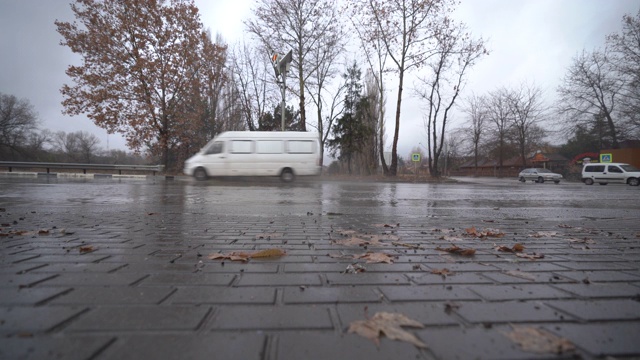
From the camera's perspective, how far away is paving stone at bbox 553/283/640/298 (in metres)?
1.88

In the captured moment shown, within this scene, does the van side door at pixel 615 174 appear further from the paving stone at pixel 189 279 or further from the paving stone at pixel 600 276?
the paving stone at pixel 189 279

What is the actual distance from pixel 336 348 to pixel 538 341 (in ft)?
2.89

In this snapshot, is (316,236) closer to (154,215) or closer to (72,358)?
(72,358)

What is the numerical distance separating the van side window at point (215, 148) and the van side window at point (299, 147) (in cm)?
344

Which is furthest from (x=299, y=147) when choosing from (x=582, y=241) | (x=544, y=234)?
(x=582, y=241)

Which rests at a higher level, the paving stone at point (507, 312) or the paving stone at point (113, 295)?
the paving stone at point (113, 295)

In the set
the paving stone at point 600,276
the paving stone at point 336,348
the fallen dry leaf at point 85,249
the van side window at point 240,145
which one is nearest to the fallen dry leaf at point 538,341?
the paving stone at point 336,348

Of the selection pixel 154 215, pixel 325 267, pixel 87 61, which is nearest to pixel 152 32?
pixel 87 61

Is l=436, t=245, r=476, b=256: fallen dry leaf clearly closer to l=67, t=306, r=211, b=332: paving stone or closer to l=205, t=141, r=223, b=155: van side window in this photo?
l=67, t=306, r=211, b=332: paving stone

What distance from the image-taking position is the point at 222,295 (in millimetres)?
1829

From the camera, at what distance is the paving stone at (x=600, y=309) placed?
5.21 feet

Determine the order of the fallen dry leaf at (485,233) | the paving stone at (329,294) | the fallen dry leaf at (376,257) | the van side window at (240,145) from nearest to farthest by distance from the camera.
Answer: the paving stone at (329,294)
the fallen dry leaf at (376,257)
the fallen dry leaf at (485,233)
the van side window at (240,145)

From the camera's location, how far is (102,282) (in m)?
2.01

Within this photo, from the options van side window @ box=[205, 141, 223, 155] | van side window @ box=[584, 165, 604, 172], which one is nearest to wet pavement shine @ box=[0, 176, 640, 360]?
van side window @ box=[205, 141, 223, 155]
